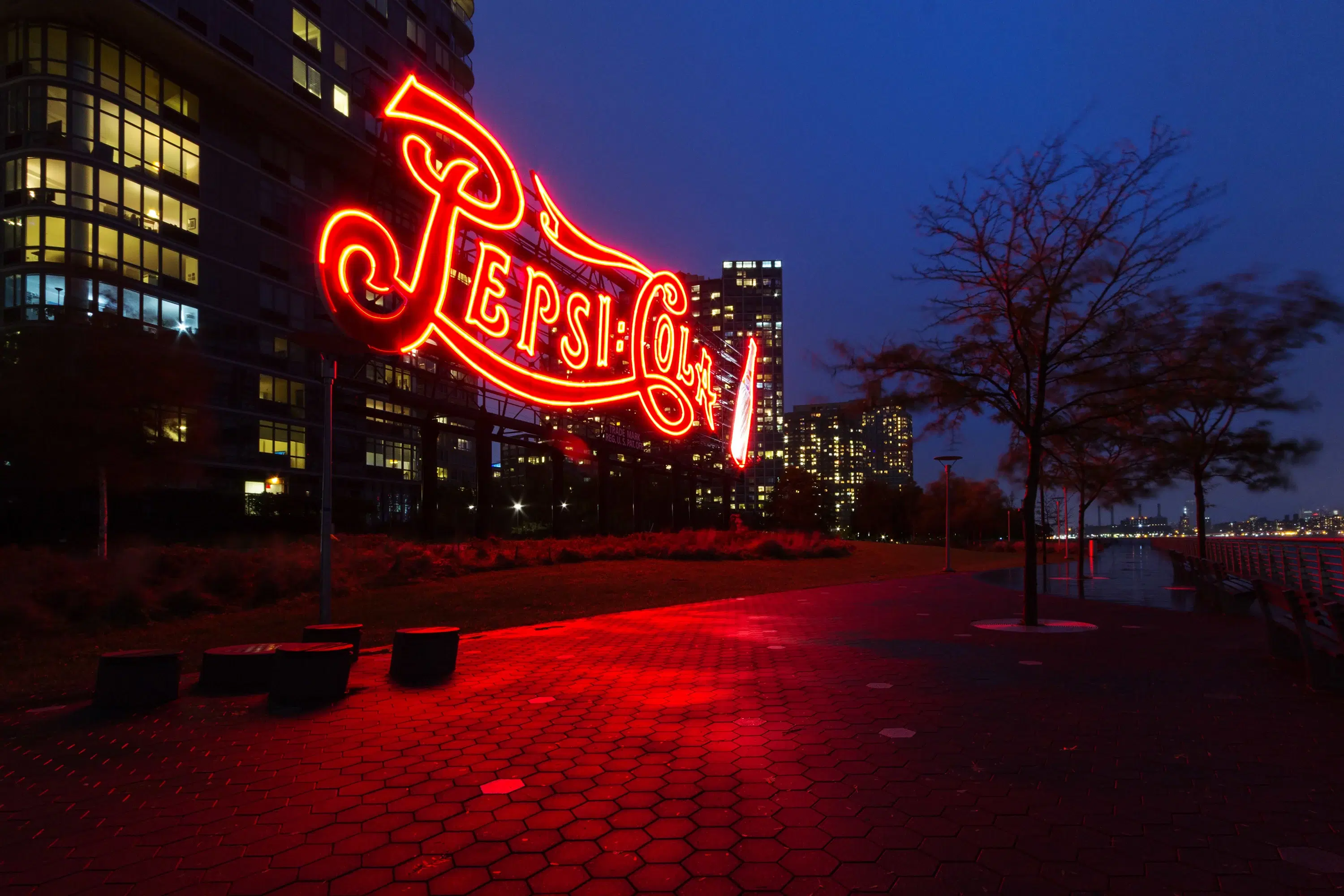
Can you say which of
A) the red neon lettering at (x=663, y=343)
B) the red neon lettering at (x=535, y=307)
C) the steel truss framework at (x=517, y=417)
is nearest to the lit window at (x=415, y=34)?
the steel truss framework at (x=517, y=417)

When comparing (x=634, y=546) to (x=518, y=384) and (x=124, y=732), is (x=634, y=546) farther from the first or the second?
(x=124, y=732)

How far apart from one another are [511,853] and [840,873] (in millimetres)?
1580

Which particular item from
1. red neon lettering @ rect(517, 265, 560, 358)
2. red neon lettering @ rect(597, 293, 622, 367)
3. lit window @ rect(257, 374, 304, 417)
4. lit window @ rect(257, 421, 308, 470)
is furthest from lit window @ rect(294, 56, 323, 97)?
red neon lettering @ rect(517, 265, 560, 358)

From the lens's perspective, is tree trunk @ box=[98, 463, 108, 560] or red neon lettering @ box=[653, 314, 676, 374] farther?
red neon lettering @ box=[653, 314, 676, 374]

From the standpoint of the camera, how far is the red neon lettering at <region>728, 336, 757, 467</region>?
4744 cm

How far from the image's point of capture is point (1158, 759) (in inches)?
201

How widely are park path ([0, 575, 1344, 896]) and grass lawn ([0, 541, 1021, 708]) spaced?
3095mm

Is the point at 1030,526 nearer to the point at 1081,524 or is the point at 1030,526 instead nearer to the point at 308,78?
the point at 1081,524

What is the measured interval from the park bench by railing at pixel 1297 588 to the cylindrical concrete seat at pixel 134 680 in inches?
395

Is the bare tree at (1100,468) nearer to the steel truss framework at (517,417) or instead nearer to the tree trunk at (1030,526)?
the tree trunk at (1030,526)

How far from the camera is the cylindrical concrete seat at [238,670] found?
7543mm

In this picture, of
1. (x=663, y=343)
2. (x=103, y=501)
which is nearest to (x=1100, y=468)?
(x=663, y=343)

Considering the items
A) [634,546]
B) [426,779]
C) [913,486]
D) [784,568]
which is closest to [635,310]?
[634,546]

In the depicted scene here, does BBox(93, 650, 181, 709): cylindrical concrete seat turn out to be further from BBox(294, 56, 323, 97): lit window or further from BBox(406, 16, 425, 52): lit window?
BBox(406, 16, 425, 52): lit window
